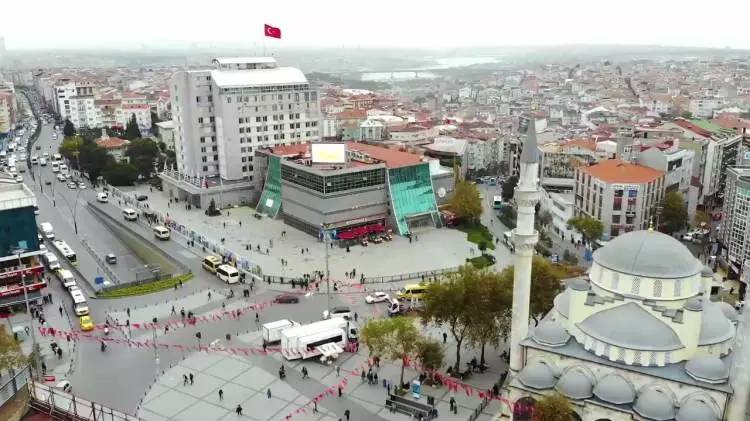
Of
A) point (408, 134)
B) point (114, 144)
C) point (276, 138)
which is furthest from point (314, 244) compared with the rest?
point (114, 144)

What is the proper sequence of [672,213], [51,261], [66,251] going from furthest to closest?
[672,213], [66,251], [51,261]

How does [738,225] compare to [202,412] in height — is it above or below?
above

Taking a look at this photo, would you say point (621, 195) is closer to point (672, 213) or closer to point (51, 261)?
point (672, 213)

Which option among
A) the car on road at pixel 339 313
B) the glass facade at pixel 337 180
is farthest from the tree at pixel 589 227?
the car on road at pixel 339 313

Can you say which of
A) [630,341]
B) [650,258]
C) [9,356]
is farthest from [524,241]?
[9,356]

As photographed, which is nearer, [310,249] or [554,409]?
[554,409]

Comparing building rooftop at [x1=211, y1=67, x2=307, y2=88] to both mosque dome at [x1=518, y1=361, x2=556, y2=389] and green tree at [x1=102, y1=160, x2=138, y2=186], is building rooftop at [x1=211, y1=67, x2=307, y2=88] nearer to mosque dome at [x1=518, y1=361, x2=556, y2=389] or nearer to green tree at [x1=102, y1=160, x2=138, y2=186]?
green tree at [x1=102, y1=160, x2=138, y2=186]

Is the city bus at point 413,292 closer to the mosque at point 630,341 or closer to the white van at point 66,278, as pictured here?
the mosque at point 630,341
